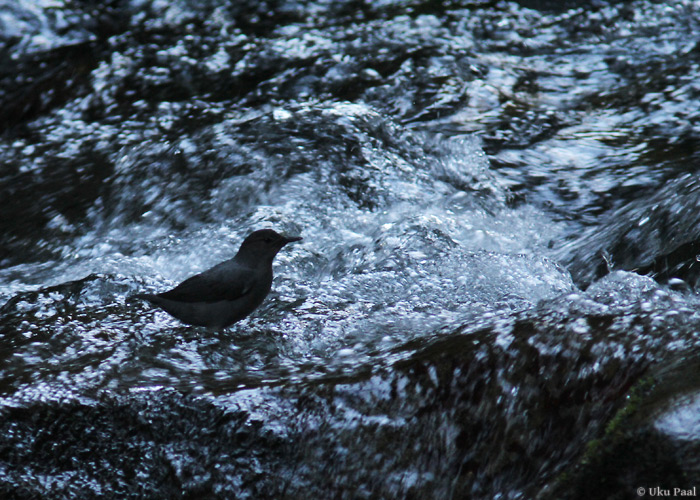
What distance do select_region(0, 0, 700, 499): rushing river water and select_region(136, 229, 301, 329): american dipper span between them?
0.11m

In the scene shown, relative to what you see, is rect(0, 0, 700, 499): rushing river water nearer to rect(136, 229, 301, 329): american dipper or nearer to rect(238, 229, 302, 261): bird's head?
rect(136, 229, 301, 329): american dipper

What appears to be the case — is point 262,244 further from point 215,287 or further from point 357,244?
point 357,244

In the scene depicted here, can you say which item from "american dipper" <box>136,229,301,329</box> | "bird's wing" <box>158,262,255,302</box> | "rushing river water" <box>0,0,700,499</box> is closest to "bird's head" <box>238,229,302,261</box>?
"american dipper" <box>136,229,301,329</box>

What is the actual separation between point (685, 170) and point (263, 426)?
379 centimetres

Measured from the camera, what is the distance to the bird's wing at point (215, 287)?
4531mm

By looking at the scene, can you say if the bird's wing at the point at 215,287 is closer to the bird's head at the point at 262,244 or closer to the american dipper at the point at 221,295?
the american dipper at the point at 221,295

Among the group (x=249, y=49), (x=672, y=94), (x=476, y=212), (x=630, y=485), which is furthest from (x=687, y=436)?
(x=249, y=49)

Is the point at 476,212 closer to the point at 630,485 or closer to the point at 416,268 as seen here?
the point at 416,268

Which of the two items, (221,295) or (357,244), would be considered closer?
(221,295)

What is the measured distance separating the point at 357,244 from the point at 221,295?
1234 millimetres

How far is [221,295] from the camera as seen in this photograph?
457 cm

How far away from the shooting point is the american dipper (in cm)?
454

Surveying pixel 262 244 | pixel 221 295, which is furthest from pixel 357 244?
pixel 221 295

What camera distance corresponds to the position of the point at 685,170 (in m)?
5.91
